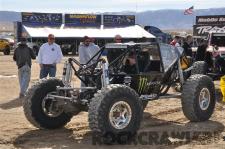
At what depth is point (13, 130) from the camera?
8.53 m

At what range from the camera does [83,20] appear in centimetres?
5275

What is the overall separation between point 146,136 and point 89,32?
A: 4333 cm

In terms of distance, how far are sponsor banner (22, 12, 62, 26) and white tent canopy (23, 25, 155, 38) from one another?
88 cm

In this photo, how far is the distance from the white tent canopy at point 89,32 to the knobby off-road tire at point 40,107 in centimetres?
3713

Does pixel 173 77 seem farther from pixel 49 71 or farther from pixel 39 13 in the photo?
pixel 39 13

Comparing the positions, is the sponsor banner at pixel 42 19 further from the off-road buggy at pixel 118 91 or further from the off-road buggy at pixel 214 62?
the off-road buggy at pixel 118 91

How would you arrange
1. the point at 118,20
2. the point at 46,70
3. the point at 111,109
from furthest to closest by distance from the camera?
the point at 118,20 < the point at 46,70 < the point at 111,109

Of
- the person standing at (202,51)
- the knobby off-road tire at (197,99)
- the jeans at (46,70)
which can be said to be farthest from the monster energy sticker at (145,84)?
the person standing at (202,51)

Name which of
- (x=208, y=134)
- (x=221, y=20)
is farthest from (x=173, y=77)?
(x=221, y=20)

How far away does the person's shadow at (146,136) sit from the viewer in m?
7.42

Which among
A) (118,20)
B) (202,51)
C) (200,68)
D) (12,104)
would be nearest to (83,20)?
(118,20)

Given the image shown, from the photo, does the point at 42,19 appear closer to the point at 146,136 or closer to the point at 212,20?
the point at 212,20

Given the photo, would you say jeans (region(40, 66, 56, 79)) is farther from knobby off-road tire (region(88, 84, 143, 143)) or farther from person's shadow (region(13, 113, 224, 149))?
knobby off-road tire (region(88, 84, 143, 143))

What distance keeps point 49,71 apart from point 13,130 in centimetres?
422
